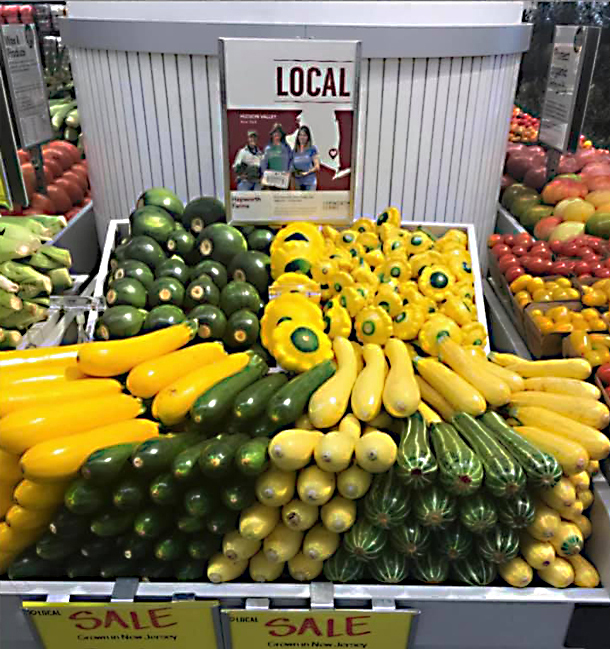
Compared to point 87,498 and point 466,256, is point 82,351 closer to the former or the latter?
point 87,498

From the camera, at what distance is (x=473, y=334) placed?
199 cm

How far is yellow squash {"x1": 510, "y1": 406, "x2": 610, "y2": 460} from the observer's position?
1.58 metres

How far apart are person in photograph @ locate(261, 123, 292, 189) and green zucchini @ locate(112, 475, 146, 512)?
4.25 feet

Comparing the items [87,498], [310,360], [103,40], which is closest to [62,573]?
[87,498]

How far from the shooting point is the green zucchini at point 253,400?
159cm

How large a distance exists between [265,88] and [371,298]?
859mm

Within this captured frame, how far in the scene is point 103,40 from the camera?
3209mm

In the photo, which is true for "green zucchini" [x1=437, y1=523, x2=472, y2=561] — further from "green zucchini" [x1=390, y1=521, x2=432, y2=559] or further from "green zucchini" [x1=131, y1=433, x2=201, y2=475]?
"green zucchini" [x1=131, y1=433, x2=201, y2=475]

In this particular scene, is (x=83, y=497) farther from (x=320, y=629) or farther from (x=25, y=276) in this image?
(x=25, y=276)

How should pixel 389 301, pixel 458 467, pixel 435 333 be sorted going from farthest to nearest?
pixel 389 301 < pixel 435 333 < pixel 458 467

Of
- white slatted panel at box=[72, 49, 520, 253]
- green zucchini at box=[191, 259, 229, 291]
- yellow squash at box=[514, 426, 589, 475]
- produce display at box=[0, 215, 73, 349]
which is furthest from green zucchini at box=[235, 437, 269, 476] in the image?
white slatted panel at box=[72, 49, 520, 253]

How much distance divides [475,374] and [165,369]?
2.99ft

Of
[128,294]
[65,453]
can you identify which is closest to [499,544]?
[65,453]

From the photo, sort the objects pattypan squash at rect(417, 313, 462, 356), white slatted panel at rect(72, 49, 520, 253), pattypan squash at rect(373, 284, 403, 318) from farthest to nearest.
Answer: white slatted panel at rect(72, 49, 520, 253) → pattypan squash at rect(373, 284, 403, 318) → pattypan squash at rect(417, 313, 462, 356)
